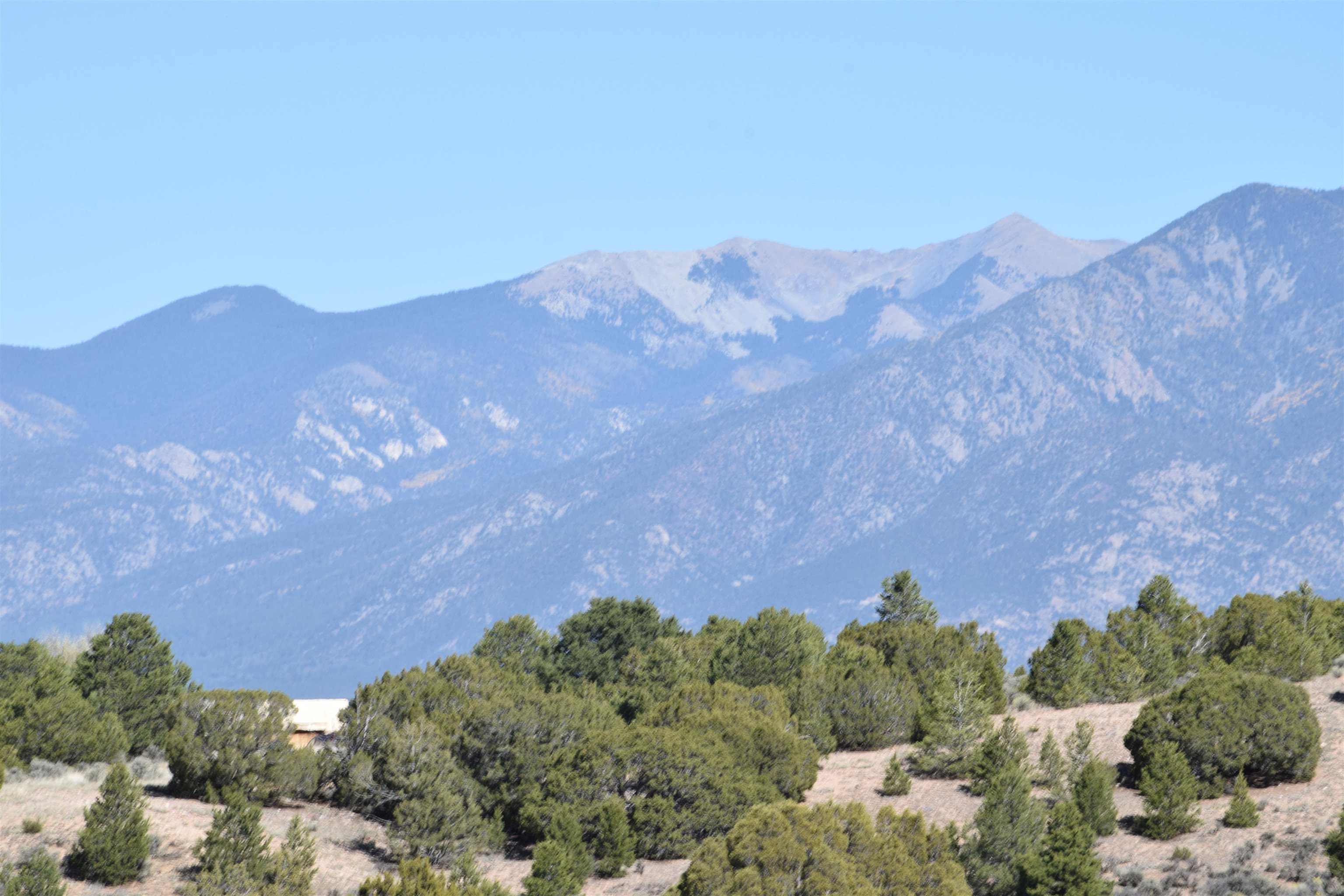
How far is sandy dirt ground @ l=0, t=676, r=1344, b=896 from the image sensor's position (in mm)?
41750

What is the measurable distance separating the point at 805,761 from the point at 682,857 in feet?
15.9

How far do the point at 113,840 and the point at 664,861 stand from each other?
13.1 m

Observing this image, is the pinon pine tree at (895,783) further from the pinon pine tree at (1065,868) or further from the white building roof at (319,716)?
the white building roof at (319,716)

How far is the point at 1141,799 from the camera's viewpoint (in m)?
47.2

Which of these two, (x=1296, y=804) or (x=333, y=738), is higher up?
(x=333, y=738)

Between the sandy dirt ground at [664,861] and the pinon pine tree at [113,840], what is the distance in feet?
1.04

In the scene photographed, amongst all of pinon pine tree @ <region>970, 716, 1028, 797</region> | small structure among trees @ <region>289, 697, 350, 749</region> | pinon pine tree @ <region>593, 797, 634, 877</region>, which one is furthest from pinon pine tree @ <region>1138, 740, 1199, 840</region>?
small structure among trees @ <region>289, 697, 350, 749</region>

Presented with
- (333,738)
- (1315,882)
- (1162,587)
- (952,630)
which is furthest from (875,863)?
(1162,587)

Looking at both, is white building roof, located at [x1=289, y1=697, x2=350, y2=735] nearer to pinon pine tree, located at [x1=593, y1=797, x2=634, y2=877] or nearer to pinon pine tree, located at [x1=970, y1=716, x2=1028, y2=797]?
pinon pine tree, located at [x1=593, y1=797, x2=634, y2=877]

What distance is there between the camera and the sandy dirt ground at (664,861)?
41.8 metres

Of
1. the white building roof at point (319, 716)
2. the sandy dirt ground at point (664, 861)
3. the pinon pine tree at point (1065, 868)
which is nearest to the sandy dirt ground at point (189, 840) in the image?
the sandy dirt ground at point (664, 861)

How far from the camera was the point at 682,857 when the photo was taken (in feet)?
153

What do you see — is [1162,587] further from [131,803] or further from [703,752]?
[131,803]

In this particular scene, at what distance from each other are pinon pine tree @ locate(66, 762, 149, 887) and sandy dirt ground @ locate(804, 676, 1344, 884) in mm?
16754
